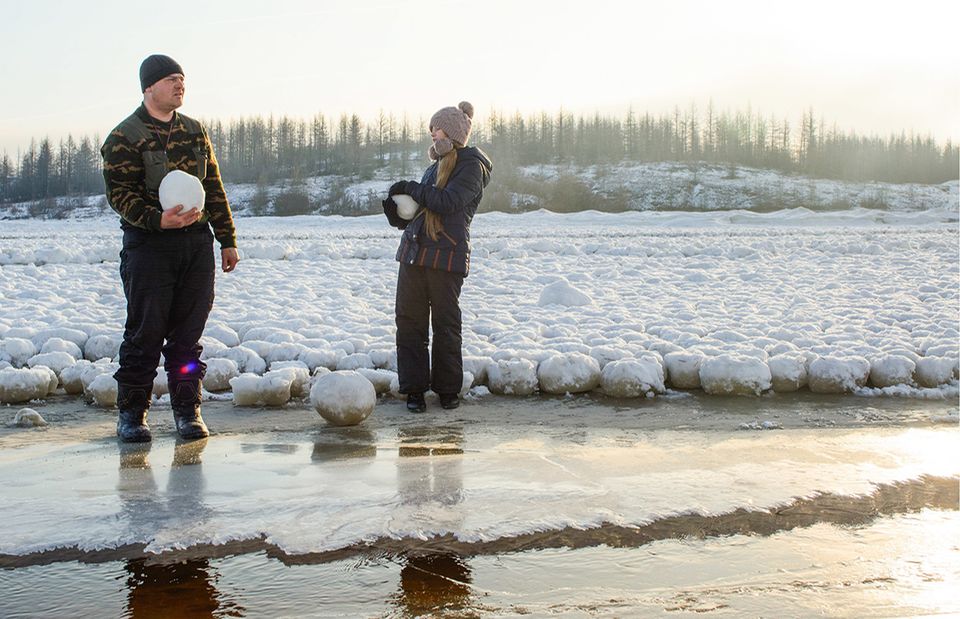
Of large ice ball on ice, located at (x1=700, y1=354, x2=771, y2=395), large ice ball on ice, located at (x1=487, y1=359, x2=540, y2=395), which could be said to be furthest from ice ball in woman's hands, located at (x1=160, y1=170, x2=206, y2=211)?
large ice ball on ice, located at (x1=700, y1=354, x2=771, y2=395)

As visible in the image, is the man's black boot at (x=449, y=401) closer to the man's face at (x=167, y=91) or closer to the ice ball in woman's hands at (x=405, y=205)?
the ice ball in woman's hands at (x=405, y=205)

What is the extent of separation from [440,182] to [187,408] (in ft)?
6.58

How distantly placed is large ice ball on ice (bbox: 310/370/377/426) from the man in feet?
2.03

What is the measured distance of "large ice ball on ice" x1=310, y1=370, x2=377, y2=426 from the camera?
474 cm

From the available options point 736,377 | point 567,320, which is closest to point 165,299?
point 736,377

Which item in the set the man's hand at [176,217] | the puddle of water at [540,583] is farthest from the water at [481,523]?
the man's hand at [176,217]

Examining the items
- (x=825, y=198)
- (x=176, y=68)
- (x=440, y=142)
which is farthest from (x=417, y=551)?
(x=825, y=198)

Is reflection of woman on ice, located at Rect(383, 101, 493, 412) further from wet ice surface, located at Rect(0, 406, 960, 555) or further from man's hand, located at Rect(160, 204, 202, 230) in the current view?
man's hand, located at Rect(160, 204, 202, 230)

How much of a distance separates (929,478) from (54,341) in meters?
5.82

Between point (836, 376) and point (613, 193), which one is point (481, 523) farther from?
point (613, 193)

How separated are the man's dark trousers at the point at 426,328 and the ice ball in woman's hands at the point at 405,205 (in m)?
0.33

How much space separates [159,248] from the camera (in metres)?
4.44

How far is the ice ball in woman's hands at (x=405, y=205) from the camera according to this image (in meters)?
5.41

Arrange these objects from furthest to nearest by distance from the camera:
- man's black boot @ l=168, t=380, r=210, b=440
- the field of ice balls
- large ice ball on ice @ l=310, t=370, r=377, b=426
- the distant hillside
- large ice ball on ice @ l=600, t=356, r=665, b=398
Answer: the distant hillside < the field of ice balls < large ice ball on ice @ l=600, t=356, r=665, b=398 < large ice ball on ice @ l=310, t=370, r=377, b=426 < man's black boot @ l=168, t=380, r=210, b=440
